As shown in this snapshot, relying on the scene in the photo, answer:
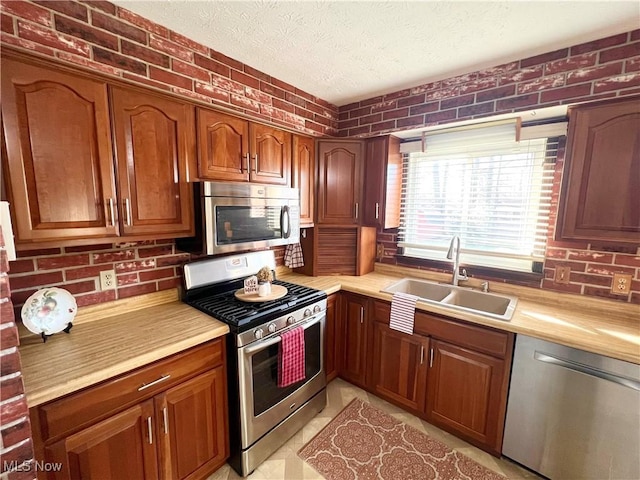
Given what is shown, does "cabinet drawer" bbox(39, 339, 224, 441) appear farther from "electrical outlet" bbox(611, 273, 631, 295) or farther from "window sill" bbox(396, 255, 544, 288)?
"electrical outlet" bbox(611, 273, 631, 295)

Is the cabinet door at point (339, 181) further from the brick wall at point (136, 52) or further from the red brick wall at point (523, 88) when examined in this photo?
the brick wall at point (136, 52)

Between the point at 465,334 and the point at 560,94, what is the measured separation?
62.8 inches

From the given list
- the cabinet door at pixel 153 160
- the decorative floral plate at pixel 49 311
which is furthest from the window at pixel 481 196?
the decorative floral plate at pixel 49 311

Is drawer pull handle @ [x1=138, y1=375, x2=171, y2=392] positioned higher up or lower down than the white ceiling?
lower down

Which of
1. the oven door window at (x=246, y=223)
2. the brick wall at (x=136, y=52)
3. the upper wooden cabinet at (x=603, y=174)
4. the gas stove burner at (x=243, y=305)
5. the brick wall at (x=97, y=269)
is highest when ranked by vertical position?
the brick wall at (x=136, y=52)

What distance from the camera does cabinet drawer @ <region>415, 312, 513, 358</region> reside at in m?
1.65

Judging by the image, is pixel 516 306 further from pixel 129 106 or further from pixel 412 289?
pixel 129 106

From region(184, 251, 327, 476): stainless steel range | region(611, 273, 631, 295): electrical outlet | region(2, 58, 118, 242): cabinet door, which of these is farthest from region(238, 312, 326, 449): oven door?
region(611, 273, 631, 295): electrical outlet

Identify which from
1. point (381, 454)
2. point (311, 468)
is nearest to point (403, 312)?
point (381, 454)

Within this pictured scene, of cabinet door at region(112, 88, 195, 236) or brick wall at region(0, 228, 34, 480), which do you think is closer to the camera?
brick wall at region(0, 228, 34, 480)

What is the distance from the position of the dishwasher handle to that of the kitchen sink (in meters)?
0.28

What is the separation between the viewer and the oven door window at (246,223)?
65.6 inches

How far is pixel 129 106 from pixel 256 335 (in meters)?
1.33

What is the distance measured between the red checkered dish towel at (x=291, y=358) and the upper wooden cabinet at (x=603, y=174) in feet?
5.64
